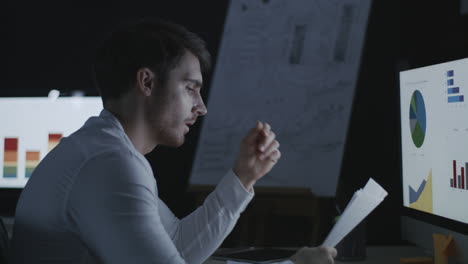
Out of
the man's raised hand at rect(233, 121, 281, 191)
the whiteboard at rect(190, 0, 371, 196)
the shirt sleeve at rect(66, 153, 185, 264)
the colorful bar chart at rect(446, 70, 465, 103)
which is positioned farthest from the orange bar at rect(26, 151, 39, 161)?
the colorful bar chart at rect(446, 70, 465, 103)

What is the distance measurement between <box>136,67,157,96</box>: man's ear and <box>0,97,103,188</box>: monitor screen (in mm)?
1116

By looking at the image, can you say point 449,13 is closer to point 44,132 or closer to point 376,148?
Result: point 376,148

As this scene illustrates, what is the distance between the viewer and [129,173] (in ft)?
3.42

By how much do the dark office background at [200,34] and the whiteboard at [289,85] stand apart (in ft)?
0.21

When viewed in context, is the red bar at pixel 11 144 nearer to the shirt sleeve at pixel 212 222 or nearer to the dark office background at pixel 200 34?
the dark office background at pixel 200 34

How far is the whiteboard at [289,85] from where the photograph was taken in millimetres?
2680

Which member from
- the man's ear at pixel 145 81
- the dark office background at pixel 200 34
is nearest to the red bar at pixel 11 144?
the dark office background at pixel 200 34

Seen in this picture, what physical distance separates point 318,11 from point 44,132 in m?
1.33

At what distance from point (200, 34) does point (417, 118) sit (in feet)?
4.97

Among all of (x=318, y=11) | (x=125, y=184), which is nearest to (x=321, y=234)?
(x=318, y=11)

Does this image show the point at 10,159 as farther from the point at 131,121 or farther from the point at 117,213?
the point at 117,213

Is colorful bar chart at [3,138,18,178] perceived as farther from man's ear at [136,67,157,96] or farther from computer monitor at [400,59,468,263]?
computer monitor at [400,59,468,263]

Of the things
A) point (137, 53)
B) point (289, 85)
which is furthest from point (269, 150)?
point (289, 85)

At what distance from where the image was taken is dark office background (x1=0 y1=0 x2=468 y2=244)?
2.64 metres
